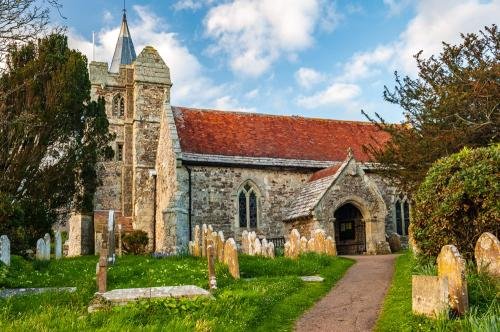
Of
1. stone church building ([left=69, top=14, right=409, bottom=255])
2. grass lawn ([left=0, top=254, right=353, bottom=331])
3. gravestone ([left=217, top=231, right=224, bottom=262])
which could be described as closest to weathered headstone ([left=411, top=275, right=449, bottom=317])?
grass lawn ([left=0, top=254, right=353, bottom=331])

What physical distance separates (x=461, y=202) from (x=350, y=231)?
12708 millimetres

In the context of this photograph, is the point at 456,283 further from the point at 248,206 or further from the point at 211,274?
the point at 248,206

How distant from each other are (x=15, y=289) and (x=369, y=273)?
8172 mm

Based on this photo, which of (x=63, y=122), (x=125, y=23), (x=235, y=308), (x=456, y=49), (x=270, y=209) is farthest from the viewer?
(x=125, y=23)

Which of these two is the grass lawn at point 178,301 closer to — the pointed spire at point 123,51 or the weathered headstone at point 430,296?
the weathered headstone at point 430,296

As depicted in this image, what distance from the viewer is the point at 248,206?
73.0ft

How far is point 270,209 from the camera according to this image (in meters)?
22.4

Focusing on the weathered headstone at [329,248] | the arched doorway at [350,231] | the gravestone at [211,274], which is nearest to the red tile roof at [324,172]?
the arched doorway at [350,231]

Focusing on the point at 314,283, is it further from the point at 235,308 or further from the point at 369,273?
the point at 235,308

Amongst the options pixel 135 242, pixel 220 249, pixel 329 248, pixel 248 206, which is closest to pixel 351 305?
pixel 220 249

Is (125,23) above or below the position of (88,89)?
above

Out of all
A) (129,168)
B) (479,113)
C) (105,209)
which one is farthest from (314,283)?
(105,209)

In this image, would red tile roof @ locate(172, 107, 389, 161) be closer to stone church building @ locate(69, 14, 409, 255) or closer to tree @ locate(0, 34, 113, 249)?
stone church building @ locate(69, 14, 409, 255)

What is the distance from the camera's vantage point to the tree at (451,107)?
13.3 m
